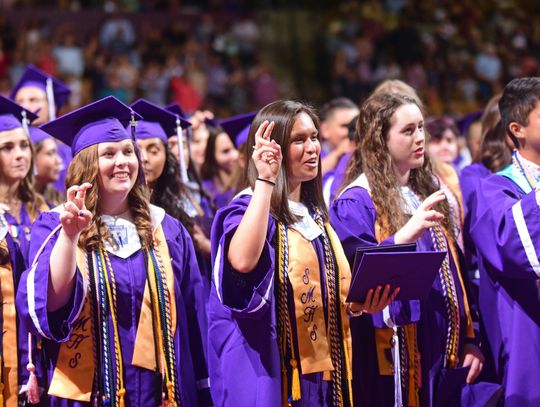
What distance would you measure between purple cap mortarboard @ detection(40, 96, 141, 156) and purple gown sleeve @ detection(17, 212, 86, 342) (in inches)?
18.7

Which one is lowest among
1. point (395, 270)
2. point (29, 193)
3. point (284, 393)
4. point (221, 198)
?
point (284, 393)

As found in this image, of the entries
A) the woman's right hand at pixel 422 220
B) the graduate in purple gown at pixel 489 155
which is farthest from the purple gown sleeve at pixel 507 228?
the graduate in purple gown at pixel 489 155

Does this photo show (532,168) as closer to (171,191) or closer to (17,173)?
(171,191)

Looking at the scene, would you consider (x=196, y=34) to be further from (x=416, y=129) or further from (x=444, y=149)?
(x=416, y=129)

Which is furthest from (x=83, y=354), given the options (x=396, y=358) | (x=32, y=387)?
(x=396, y=358)

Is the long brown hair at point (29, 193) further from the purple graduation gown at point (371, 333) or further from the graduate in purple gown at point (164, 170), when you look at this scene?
the purple graduation gown at point (371, 333)

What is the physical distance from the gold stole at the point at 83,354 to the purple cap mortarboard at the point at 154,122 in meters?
1.30

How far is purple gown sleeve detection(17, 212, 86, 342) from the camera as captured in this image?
340cm

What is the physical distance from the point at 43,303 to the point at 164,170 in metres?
1.63

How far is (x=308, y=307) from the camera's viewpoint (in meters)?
3.59

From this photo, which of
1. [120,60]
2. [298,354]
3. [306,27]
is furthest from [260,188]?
[306,27]

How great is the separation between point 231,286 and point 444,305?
1.11 meters

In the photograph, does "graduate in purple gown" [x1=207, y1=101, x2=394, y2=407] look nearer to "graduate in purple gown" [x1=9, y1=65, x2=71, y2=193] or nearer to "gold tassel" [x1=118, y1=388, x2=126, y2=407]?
"gold tassel" [x1=118, y1=388, x2=126, y2=407]

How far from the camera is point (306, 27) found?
15.4 meters
